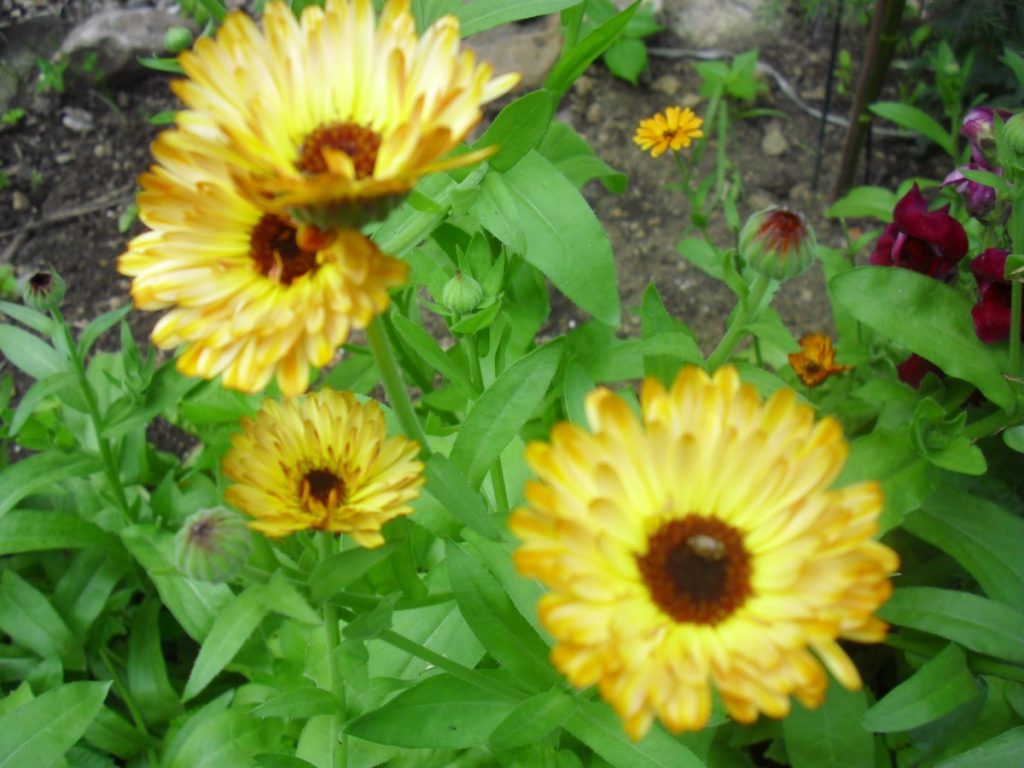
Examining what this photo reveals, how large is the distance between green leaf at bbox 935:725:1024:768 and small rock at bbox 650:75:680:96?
8.28 feet

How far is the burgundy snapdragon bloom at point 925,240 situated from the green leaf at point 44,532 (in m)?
1.68

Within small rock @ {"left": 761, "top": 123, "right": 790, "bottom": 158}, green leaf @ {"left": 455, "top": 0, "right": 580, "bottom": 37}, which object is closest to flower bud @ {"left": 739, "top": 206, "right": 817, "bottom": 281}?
green leaf @ {"left": 455, "top": 0, "right": 580, "bottom": 37}

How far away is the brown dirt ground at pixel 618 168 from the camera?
3.03 meters

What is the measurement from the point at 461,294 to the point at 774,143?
2104 mm

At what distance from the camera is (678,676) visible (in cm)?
90

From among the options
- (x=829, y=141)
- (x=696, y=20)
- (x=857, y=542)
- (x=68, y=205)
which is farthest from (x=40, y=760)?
(x=696, y=20)

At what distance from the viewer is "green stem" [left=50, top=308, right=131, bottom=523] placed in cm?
184

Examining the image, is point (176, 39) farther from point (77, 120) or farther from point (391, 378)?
point (77, 120)

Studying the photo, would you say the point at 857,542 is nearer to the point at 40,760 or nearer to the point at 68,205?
the point at 40,760

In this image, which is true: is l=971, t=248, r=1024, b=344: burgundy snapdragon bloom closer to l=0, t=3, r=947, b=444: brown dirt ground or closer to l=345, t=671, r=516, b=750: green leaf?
l=345, t=671, r=516, b=750: green leaf

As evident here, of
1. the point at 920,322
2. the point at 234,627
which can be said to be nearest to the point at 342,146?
the point at 234,627

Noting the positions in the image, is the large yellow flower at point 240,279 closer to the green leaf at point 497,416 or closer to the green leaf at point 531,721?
the green leaf at point 497,416

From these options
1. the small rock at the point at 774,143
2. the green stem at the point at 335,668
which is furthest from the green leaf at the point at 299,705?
the small rock at the point at 774,143

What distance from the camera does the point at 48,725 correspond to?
1.65m
